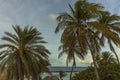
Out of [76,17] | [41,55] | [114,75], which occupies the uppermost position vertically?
[76,17]

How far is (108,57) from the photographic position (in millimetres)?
77250

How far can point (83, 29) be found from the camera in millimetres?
37625

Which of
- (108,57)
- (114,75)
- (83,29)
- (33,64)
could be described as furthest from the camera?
(108,57)

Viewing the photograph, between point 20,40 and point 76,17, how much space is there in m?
9.28

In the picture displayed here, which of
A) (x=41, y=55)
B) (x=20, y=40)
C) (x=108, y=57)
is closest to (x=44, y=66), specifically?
(x=41, y=55)

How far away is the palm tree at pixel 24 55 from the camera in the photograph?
1660 inches

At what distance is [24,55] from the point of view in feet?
141

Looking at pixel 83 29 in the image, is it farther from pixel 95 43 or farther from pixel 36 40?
pixel 36 40

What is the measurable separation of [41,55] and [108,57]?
3602 cm

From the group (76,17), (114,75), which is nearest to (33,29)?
(76,17)

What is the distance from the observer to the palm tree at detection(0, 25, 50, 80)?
42.2m

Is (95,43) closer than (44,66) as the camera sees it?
Yes

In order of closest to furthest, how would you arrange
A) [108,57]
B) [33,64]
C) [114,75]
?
[114,75] → [33,64] → [108,57]

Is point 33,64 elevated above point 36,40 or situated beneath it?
situated beneath
